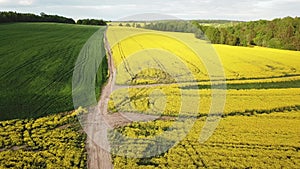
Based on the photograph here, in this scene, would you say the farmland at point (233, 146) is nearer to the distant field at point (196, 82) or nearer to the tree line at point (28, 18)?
the distant field at point (196, 82)

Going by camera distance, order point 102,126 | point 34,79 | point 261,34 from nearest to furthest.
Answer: point 102,126
point 34,79
point 261,34

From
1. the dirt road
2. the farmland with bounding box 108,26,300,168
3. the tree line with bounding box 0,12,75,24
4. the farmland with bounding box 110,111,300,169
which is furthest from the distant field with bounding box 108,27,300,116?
the tree line with bounding box 0,12,75,24

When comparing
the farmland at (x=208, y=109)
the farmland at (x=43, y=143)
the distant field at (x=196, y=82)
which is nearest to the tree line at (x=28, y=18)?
the distant field at (x=196, y=82)

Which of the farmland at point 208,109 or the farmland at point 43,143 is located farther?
the farmland at point 208,109

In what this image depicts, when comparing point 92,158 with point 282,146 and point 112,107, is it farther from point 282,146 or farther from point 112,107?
point 282,146

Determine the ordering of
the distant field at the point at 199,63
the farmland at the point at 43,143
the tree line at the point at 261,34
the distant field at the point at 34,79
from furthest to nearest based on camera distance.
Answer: the tree line at the point at 261,34 → the distant field at the point at 199,63 → the distant field at the point at 34,79 → the farmland at the point at 43,143

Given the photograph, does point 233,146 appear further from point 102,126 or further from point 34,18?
point 34,18

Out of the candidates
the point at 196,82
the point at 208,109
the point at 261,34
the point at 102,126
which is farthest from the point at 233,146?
the point at 261,34

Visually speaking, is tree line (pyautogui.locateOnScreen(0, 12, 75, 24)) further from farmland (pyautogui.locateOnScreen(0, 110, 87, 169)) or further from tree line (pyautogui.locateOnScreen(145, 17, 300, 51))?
farmland (pyautogui.locateOnScreen(0, 110, 87, 169))

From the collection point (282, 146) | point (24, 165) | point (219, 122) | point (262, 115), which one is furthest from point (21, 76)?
point (282, 146)
